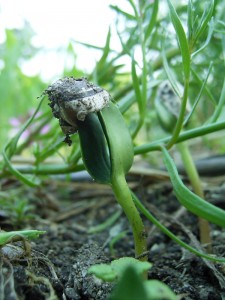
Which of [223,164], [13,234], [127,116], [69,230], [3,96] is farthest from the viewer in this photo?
[3,96]

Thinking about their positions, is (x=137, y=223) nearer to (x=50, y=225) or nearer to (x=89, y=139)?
(x=89, y=139)

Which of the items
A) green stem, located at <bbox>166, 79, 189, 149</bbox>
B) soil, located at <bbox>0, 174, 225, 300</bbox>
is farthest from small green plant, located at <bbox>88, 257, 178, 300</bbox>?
green stem, located at <bbox>166, 79, 189, 149</bbox>

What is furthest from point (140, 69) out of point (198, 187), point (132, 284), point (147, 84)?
point (132, 284)

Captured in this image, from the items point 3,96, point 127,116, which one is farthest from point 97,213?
point 3,96

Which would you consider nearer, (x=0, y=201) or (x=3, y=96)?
(x=0, y=201)

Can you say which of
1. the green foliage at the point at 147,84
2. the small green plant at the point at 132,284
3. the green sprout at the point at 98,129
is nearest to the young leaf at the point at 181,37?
the green foliage at the point at 147,84

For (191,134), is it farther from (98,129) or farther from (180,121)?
(98,129)
